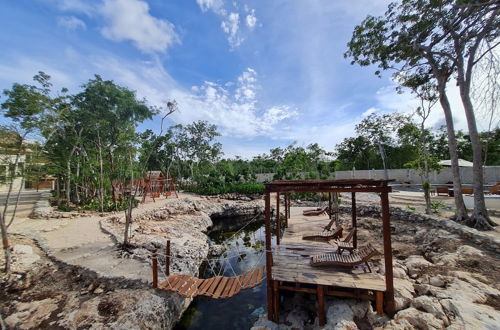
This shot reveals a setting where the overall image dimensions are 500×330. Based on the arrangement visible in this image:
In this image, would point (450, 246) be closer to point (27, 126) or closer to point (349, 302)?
point (349, 302)

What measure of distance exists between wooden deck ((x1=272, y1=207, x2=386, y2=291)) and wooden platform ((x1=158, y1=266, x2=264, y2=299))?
1.73 ft

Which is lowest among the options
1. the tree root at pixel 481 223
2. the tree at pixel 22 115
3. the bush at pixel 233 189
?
the tree root at pixel 481 223

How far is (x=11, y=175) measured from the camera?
185 inches

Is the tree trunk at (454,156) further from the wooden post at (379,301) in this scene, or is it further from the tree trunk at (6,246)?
the tree trunk at (6,246)

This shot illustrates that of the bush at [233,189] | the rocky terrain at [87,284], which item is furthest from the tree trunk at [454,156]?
the bush at [233,189]

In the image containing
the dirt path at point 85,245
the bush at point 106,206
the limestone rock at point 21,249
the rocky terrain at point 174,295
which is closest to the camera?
the rocky terrain at point 174,295

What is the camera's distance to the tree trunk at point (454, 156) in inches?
318

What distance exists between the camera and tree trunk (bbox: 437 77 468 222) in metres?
8.07

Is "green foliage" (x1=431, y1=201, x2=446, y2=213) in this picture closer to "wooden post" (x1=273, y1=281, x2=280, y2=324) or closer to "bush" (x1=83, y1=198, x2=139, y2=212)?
"wooden post" (x1=273, y1=281, x2=280, y2=324)

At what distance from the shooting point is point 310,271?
4414 millimetres

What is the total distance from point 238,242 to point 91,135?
37.7 ft

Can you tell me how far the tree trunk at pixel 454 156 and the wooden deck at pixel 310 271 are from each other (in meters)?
6.37

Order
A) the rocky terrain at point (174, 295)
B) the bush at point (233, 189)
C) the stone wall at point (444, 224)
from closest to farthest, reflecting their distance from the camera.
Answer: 1. the rocky terrain at point (174, 295)
2. the stone wall at point (444, 224)
3. the bush at point (233, 189)

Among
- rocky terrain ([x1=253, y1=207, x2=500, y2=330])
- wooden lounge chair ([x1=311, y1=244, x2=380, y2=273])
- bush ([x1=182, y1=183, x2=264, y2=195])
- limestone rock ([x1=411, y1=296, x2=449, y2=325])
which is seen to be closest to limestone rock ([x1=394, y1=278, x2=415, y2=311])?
rocky terrain ([x1=253, y1=207, x2=500, y2=330])
